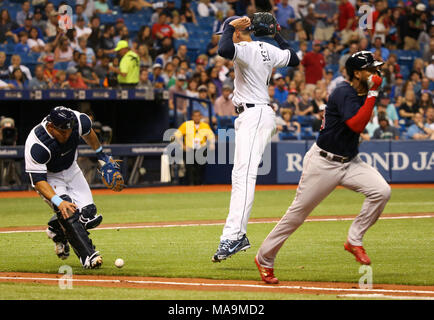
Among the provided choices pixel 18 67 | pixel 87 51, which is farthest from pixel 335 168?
pixel 87 51

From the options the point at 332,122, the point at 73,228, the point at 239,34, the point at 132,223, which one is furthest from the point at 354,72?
the point at 132,223

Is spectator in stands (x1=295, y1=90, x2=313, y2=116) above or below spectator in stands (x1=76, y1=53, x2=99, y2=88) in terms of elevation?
below

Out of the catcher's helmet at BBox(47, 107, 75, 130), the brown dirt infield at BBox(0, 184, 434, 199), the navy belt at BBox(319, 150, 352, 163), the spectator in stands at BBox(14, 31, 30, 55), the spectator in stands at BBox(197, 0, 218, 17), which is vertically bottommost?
the brown dirt infield at BBox(0, 184, 434, 199)

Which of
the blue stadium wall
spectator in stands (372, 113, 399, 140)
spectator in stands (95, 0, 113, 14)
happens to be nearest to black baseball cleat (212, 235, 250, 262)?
the blue stadium wall

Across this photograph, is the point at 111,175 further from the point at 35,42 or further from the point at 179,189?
the point at 35,42

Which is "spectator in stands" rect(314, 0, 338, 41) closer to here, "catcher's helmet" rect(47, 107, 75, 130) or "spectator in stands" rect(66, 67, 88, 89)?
"spectator in stands" rect(66, 67, 88, 89)

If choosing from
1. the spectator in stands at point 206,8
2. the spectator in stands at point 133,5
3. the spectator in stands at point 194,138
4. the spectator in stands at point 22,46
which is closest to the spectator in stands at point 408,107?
the spectator in stands at point 194,138

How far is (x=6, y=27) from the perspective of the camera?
20625 mm

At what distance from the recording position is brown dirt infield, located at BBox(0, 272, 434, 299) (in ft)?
22.6

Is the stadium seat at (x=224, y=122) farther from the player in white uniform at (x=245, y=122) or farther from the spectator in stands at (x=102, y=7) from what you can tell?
the player in white uniform at (x=245, y=122)

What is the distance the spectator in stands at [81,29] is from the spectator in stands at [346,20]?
7707mm

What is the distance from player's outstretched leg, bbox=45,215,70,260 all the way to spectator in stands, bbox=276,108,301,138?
1177 centimetres

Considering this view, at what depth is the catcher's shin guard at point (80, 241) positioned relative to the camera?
8219 millimetres

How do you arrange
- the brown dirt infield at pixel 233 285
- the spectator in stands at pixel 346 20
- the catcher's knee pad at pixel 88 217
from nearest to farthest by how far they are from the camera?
1. the brown dirt infield at pixel 233 285
2. the catcher's knee pad at pixel 88 217
3. the spectator in stands at pixel 346 20
